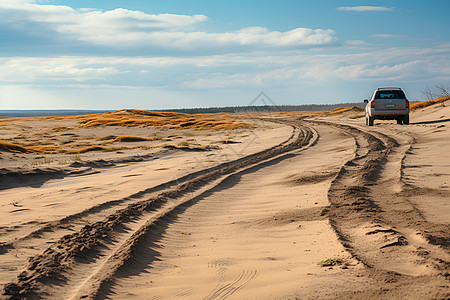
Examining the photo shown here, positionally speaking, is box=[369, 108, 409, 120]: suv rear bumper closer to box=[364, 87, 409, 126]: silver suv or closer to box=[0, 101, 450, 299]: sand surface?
box=[364, 87, 409, 126]: silver suv

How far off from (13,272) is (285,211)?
4130 mm

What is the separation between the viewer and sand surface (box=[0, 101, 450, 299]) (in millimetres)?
4207

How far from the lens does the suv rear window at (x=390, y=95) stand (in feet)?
81.6

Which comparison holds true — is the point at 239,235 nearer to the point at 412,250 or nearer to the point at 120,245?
the point at 120,245

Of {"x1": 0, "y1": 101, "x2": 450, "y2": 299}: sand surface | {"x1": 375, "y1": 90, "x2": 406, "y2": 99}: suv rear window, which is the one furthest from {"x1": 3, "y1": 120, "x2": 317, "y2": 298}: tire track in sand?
{"x1": 375, "y1": 90, "x2": 406, "y2": 99}: suv rear window

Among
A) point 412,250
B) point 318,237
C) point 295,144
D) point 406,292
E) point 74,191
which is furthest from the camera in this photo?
point 295,144

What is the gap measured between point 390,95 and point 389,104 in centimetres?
56

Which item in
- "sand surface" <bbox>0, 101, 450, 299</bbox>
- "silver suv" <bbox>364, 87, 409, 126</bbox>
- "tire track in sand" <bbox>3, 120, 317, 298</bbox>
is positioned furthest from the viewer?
"silver suv" <bbox>364, 87, 409, 126</bbox>

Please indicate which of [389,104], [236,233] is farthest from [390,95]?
[236,233]

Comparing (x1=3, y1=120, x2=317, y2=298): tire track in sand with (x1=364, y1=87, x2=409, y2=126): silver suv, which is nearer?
(x1=3, y1=120, x2=317, y2=298): tire track in sand

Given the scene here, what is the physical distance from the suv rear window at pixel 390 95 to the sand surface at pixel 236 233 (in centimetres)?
1350

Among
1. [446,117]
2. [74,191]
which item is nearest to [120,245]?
[74,191]

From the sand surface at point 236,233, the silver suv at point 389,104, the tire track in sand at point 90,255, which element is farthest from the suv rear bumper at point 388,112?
the tire track in sand at point 90,255

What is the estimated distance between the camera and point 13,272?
478 cm
